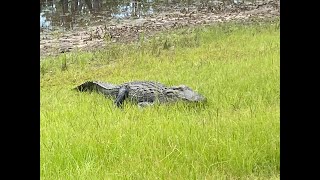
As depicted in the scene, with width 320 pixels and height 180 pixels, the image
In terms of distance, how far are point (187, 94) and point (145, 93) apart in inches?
24.7

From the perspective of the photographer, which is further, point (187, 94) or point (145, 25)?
point (145, 25)

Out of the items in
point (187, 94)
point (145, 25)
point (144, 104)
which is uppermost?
point (145, 25)

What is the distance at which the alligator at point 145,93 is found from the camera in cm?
534

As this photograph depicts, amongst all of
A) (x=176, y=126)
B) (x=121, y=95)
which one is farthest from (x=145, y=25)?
(x=176, y=126)

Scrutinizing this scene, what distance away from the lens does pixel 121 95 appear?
231 inches

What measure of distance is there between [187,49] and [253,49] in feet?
6.04

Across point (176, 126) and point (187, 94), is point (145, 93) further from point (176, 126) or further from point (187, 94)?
point (176, 126)

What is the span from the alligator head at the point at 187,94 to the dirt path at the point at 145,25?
19.6ft

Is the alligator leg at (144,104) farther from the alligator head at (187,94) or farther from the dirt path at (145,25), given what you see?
the dirt path at (145,25)

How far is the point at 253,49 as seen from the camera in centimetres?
867

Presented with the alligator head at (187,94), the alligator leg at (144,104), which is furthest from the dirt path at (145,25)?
the alligator head at (187,94)

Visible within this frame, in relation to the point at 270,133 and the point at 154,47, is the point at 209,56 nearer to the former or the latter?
the point at 154,47

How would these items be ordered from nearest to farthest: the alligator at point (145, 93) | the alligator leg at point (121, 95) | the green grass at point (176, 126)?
Answer: 1. the green grass at point (176, 126)
2. the alligator at point (145, 93)
3. the alligator leg at point (121, 95)
